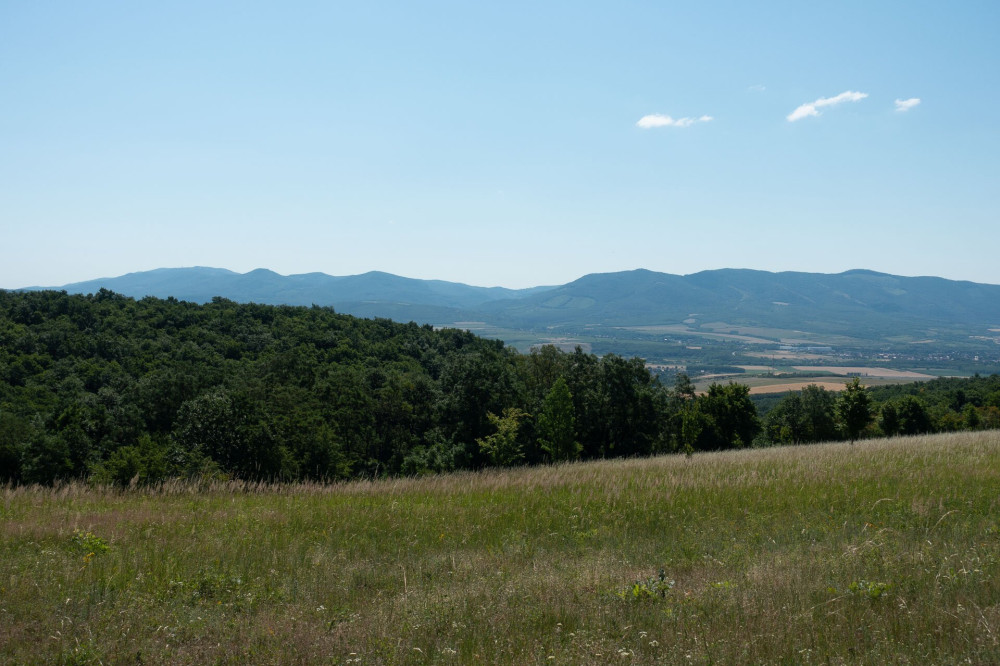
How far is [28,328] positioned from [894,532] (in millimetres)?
62591

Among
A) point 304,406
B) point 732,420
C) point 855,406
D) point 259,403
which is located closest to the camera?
point 855,406

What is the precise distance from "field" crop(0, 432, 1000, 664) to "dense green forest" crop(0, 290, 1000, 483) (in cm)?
1452

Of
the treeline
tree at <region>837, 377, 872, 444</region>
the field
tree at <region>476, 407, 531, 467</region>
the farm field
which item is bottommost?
the farm field

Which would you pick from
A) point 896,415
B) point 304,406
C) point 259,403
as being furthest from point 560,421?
point 896,415

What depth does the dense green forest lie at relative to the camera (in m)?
31.5

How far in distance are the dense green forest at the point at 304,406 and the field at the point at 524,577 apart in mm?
14517

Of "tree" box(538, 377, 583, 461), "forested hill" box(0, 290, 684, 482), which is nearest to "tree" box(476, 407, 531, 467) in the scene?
"forested hill" box(0, 290, 684, 482)

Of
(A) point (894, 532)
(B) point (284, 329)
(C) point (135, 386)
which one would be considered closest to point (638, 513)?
(A) point (894, 532)

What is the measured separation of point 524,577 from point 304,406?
37248 mm

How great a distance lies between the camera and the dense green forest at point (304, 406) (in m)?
31.5

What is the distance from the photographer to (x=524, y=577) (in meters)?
6.11

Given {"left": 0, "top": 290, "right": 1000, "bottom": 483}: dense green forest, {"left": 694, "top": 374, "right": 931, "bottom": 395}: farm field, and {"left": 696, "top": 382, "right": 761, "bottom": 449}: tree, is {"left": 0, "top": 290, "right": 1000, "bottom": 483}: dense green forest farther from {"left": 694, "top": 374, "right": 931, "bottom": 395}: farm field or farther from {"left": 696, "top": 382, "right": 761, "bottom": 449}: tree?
{"left": 694, "top": 374, "right": 931, "bottom": 395}: farm field

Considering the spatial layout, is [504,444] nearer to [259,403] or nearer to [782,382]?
[259,403]

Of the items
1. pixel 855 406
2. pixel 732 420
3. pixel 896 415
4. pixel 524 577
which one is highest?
pixel 524 577
